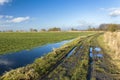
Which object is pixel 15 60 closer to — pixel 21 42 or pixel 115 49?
pixel 115 49

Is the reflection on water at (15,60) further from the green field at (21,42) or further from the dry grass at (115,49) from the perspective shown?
the dry grass at (115,49)

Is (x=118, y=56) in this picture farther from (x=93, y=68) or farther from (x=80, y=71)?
(x=80, y=71)

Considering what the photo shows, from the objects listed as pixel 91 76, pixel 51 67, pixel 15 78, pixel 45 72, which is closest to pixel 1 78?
pixel 15 78

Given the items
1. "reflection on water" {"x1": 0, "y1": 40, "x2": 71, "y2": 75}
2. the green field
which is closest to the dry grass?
"reflection on water" {"x1": 0, "y1": 40, "x2": 71, "y2": 75}

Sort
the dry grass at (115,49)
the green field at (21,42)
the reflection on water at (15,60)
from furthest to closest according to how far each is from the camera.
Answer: the green field at (21,42), the dry grass at (115,49), the reflection on water at (15,60)

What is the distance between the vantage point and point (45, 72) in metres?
17.1

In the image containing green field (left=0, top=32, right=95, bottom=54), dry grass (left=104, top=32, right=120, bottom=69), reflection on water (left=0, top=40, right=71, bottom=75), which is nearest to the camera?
reflection on water (left=0, top=40, right=71, bottom=75)

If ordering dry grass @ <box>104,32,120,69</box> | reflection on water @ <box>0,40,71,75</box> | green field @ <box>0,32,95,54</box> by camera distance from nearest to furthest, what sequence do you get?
reflection on water @ <box>0,40,71,75</box>
dry grass @ <box>104,32,120,69</box>
green field @ <box>0,32,95,54</box>

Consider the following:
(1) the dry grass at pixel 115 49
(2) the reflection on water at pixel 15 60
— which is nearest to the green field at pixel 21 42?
(2) the reflection on water at pixel 15 60

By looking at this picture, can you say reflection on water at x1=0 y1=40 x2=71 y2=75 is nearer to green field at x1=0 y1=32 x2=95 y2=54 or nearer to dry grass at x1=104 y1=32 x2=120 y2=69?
green field at x1=0 y1=32 x2=95 y2=54

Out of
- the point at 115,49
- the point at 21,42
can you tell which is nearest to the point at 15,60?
the point at 115,49

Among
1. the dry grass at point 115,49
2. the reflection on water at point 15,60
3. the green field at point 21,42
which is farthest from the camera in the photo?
the green field at point 21,42

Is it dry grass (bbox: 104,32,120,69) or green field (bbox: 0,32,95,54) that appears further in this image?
green field (bbox: 0,32,95,54)

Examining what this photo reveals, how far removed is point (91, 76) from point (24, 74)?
528 cm
